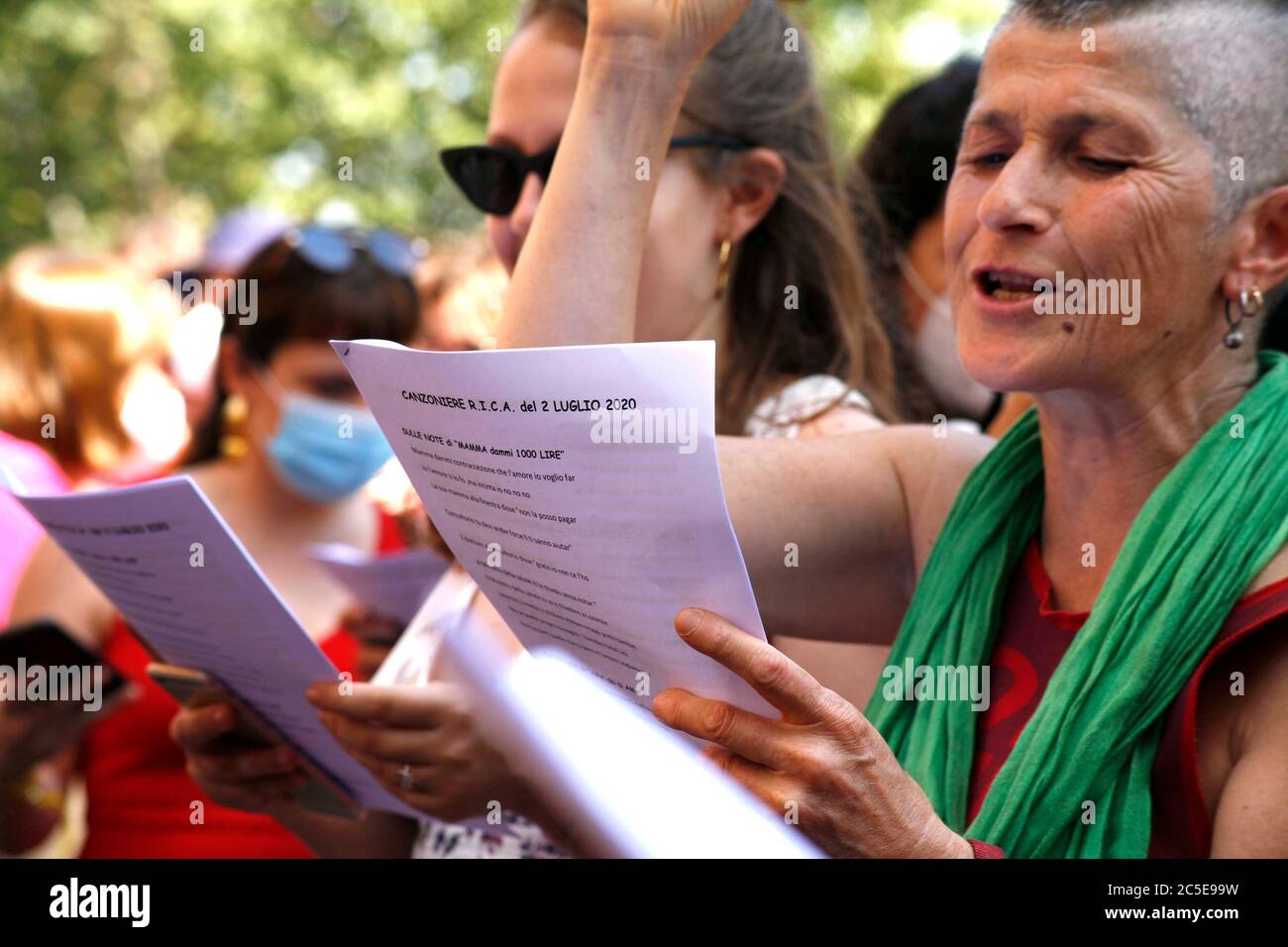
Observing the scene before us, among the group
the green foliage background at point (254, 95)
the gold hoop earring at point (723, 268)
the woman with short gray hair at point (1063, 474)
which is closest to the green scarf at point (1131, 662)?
the woman with short gray hair at point (1063, 474)

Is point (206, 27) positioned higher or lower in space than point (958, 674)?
higher

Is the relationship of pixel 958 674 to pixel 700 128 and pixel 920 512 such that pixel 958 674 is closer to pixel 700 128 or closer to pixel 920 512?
pixel 920 512

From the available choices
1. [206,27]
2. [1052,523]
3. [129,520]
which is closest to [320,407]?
[129,520]

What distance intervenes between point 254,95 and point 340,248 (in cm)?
1334

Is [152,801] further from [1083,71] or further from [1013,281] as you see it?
[1083,71]

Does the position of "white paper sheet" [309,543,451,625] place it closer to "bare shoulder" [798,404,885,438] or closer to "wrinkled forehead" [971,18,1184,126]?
"bare shoulder" [798,404,885,438]

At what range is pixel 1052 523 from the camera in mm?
1979

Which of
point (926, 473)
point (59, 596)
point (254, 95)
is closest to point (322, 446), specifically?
point (59, 596)

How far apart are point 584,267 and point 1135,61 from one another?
72 centimetres

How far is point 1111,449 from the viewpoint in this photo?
1869 millimetres

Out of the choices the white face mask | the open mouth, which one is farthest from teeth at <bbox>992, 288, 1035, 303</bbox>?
the white face mask

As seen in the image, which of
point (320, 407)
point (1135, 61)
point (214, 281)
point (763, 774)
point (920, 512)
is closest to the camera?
point (763, 774)

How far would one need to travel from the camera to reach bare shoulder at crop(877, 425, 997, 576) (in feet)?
7.02

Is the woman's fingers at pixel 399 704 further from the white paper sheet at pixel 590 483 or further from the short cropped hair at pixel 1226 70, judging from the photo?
the short cropped hair at pixel 1226 70
